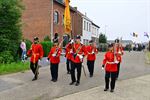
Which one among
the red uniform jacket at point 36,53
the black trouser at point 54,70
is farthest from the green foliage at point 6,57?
the black trouser at point 54,70

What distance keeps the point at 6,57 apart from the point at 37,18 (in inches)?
849

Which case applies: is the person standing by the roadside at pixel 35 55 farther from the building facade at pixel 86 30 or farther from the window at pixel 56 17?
the building facade at pixel 86 30

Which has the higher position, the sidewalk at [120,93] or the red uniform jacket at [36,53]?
the red uniform jacket at [36,53]

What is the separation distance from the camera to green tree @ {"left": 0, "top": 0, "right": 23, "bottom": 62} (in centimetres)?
2102

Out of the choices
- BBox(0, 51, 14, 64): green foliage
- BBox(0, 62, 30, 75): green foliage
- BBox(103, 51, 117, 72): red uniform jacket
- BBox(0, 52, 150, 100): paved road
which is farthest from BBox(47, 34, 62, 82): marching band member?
BBox(0, 51, 14, 64): green foliage

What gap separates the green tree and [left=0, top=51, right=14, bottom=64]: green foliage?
51cm

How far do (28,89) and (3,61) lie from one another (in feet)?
25.8

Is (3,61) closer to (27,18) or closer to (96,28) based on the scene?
(27,18)

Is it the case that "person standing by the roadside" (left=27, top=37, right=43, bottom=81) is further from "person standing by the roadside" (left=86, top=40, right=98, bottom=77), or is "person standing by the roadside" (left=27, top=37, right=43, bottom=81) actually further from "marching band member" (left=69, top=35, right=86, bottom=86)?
"person standing by the roadside" (left=86, top=40, right=98, bottom=77)

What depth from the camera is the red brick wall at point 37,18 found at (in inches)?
1601

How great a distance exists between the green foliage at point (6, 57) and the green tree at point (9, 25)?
515mm

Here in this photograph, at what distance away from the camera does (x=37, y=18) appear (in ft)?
136

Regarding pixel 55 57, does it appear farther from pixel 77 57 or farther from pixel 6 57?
pixel 6 57

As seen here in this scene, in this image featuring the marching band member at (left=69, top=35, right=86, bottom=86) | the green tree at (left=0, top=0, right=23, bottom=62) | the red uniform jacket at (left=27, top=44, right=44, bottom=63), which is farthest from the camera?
the green tree at (left=0, top=0, right=23, bottom=62)
